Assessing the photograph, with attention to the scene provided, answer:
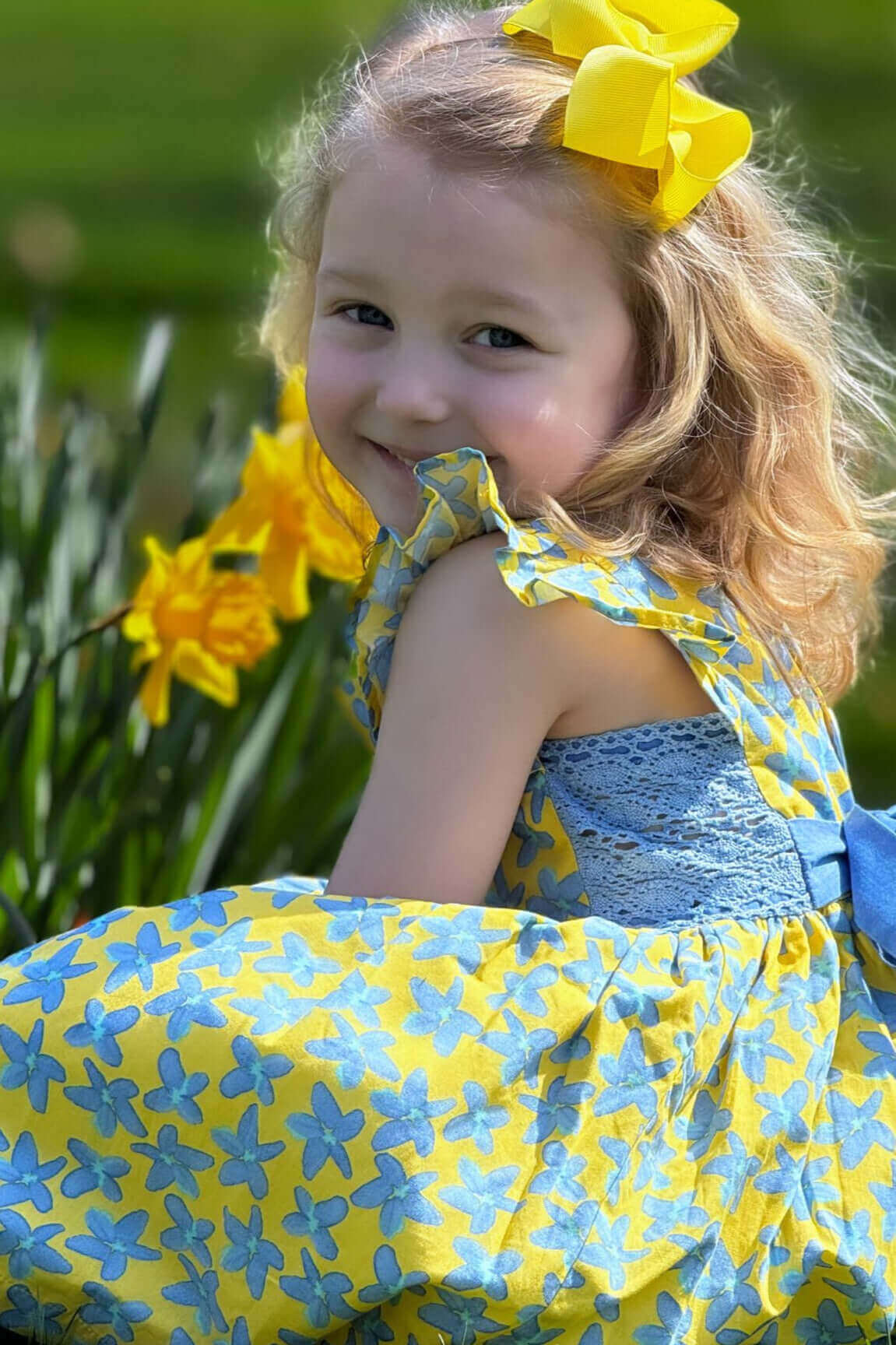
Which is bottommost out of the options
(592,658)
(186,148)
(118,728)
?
(186,148)

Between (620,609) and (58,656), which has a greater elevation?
(620,609)

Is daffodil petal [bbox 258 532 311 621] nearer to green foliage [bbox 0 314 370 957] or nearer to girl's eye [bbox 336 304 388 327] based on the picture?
green foliage [bbox 0 314 370 957]

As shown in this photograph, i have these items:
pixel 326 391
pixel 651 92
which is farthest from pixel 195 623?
pixel 651 92

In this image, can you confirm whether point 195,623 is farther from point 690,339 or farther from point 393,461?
point 690,339

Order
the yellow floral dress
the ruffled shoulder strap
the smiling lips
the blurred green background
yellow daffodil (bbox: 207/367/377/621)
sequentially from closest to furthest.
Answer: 1. the yellow floral dress
2. the ruffled shoulder strap
3. the smiling lips
4. yellow daffodil (bbox: 207/367/377/621)
5. the blurred green background

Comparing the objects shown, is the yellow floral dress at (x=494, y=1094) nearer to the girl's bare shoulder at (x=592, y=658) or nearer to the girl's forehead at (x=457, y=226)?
the girl's bare shoulder at (x=592, y=658)

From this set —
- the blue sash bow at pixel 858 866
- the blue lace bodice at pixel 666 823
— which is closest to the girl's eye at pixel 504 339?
the blue lace bodice at pixel 666 823

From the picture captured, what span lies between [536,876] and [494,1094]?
25 cm

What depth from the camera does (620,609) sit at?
1.33 meters

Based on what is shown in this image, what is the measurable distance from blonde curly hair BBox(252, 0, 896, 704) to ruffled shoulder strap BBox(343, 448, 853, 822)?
4 cm

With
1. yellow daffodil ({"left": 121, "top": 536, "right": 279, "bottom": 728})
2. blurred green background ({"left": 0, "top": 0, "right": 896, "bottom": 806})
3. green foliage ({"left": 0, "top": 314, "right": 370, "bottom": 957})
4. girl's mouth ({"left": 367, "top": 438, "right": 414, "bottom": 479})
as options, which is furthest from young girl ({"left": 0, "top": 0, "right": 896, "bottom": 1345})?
blurred green background ({"left": 0, "top": 0, "right": 896, "bottom": 806})

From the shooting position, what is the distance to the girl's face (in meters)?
1.41

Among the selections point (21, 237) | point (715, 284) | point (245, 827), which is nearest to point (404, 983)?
point (715, 284)

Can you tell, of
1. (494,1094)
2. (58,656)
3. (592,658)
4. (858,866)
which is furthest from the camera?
(58,656)
